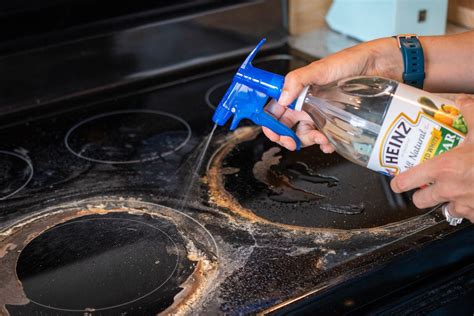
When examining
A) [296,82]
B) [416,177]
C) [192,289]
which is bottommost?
[192,289]

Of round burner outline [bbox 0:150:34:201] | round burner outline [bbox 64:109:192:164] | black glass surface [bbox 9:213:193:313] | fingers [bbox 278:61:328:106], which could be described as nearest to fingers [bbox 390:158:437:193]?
fingers [bbox 278:61:328:106]

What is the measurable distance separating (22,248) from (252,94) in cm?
39

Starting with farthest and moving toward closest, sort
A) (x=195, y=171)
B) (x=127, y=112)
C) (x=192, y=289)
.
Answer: (x=127, y=112)
(x=195, y=171)
(x=192, y=289)

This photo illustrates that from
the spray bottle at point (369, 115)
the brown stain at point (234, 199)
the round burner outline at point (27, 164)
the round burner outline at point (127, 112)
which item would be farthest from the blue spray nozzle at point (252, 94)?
the round burner outline at point (27, 164)

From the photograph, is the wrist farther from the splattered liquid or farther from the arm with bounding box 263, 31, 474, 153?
the splattered liquid

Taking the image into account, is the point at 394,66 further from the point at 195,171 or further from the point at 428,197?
the point at 195,171

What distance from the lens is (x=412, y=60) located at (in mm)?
1022

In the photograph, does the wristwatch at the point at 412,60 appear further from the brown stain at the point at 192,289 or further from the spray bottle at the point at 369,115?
the brown stain at the point at 192,289

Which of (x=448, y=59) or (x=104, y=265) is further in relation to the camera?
(x=448, y=59)

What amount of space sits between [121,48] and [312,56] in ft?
1.41

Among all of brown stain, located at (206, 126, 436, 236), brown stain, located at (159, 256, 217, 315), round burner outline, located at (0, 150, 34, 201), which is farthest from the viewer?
round burner outline, located at (0, 150, 34, 201)

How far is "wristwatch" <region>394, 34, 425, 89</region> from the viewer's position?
3.36 feet

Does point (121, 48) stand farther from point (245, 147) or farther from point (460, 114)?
point (460, 114)

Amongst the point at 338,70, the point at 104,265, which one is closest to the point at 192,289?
the point at 104,265
